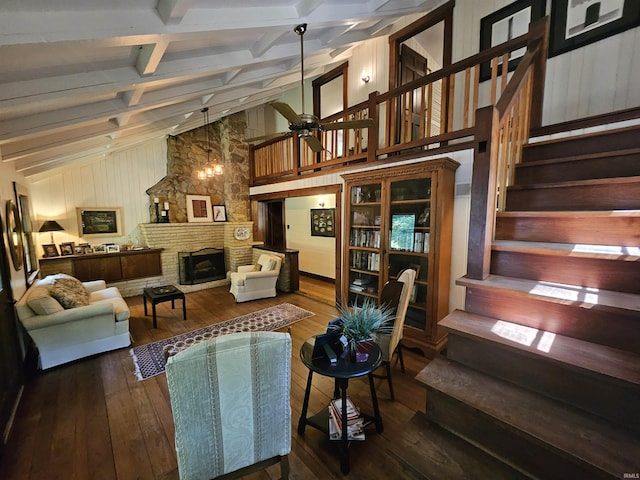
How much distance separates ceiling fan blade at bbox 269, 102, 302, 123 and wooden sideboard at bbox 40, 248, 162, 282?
459 centimetres

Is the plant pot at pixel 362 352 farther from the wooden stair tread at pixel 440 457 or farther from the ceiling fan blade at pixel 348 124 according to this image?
the ceiling fan blade at pixel 348 124

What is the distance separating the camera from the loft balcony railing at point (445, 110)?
244 centimetres

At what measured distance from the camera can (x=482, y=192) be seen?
4.99 feet

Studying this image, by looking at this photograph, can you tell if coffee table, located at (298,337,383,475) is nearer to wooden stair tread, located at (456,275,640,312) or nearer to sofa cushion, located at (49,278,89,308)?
wooden stair tread, located at (456,275,640,312)

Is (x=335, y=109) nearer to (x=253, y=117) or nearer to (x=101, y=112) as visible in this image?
(x=253, y=117)

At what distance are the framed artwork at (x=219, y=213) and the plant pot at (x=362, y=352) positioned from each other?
18.0ft

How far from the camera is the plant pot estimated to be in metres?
1.73

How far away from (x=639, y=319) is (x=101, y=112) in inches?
141

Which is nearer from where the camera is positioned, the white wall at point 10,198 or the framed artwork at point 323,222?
the white wall at point 10,198

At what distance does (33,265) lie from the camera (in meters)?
3.95

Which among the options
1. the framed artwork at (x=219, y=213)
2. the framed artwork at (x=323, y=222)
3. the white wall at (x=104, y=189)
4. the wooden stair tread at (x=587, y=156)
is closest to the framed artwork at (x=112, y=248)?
the white wall at (x=104, y=189)

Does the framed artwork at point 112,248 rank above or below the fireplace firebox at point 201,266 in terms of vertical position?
above

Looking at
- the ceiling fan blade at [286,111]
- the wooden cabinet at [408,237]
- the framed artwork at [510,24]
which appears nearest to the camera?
the ceiling fan blade at [286,111]

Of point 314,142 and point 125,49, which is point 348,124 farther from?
point 125,49
